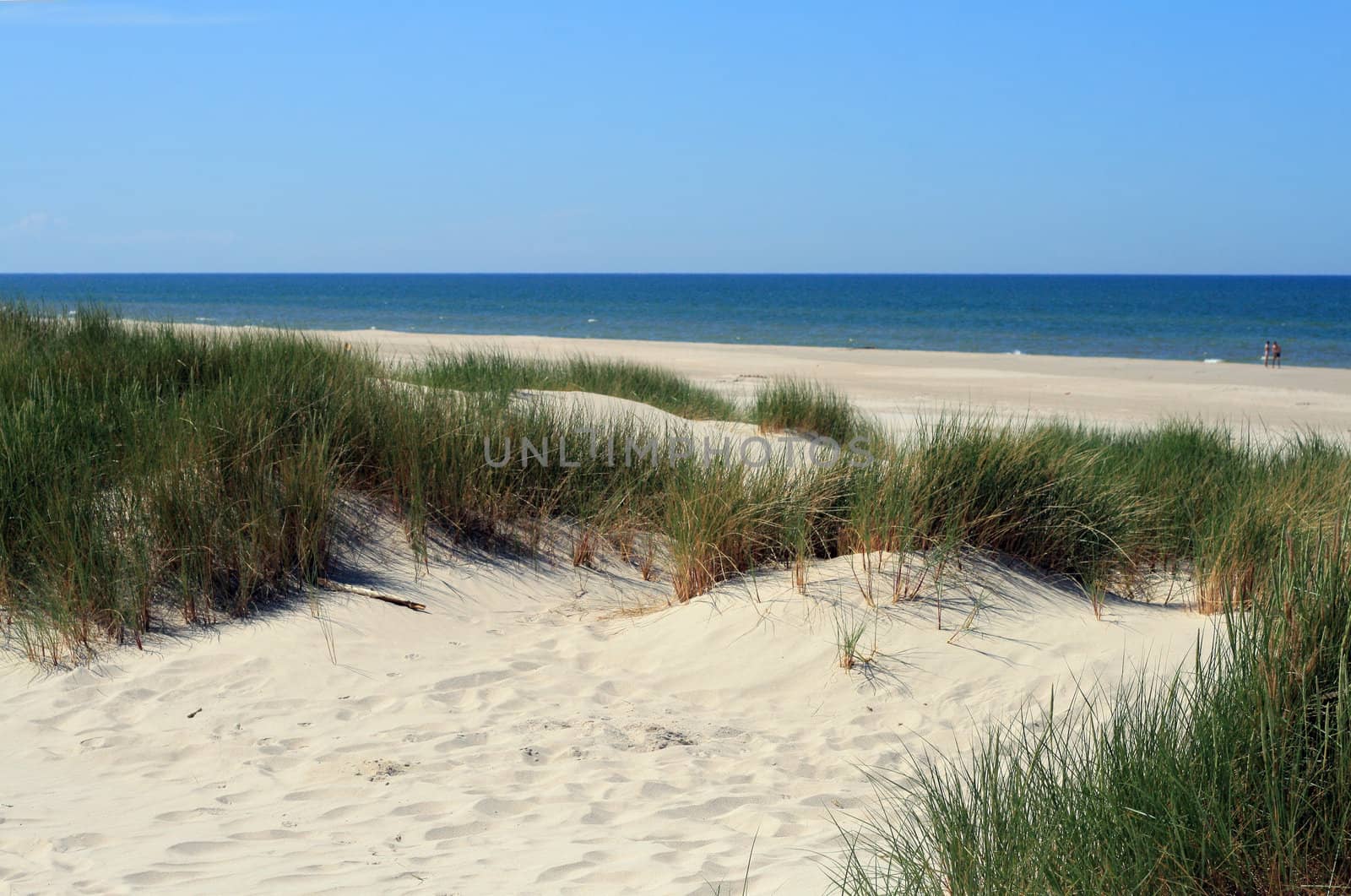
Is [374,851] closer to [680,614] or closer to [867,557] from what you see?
[680,614]

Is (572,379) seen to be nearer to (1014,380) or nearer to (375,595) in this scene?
(375,595)

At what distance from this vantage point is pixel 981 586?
529 centimetres

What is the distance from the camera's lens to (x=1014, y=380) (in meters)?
21.0

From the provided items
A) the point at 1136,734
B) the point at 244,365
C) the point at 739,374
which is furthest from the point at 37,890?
the point at 739,374

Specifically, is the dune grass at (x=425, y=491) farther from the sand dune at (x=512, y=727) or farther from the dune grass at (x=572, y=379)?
the dune grass at (x=572, y=379)

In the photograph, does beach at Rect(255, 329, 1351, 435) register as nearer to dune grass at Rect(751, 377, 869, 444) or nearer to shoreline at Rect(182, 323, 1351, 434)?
shoreline at Rect(182, 323, 1351, 434)

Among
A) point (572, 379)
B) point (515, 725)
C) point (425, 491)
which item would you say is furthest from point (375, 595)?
point (572, 379)

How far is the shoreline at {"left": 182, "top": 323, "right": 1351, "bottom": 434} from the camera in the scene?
15414 millimetres

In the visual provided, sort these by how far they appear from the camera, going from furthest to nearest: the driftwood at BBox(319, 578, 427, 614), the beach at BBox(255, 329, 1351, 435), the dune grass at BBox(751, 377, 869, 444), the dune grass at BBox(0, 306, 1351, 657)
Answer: the beach at BBox(255, 329, 1351, 435) < the dune grass at BBox(751, 377, 869, 444) < the driftwood at BBox(319, 578, 427, 614) < the dune grass at BBox(0, 306, 1351, 657)

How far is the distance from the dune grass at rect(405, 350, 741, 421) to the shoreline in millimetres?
1443

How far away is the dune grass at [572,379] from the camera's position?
8773mm

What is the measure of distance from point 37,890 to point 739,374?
1834cm

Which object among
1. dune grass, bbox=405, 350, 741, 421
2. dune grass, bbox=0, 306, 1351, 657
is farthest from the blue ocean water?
dune grass, bbox=0, 306, 1351, 657

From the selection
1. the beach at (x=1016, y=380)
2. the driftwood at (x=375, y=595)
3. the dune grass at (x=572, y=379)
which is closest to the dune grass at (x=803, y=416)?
the dune grass at (x=572, y=379)
